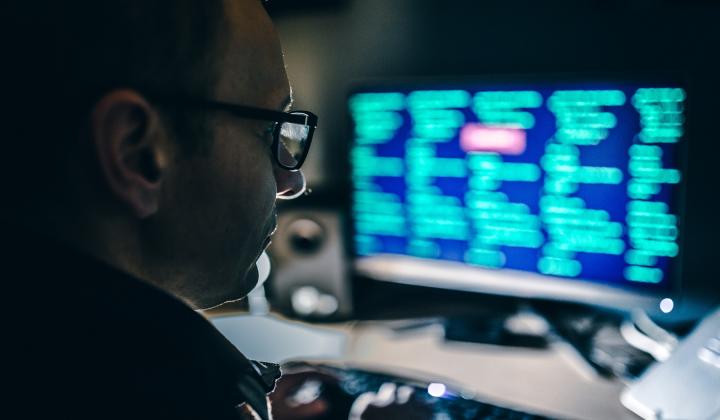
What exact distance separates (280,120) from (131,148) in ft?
0.58

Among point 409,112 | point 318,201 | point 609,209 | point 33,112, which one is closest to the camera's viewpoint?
point 33,112

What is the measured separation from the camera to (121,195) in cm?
51

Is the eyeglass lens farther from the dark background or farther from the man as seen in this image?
the dark background

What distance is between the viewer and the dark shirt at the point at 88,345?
16.9 inches

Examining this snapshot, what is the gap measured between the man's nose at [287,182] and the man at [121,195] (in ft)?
0.39

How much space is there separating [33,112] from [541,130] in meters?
0.83

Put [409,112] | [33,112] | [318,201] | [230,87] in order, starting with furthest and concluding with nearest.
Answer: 1. [318,201]
2. [409,112]
3. [230,87]
4. [33,112]

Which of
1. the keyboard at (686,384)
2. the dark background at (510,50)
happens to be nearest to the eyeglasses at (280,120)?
the dark background at (510,50)

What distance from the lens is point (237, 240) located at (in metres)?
0.65

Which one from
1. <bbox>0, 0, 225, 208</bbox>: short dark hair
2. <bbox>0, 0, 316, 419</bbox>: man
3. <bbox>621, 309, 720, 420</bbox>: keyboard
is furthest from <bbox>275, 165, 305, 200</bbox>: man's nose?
<bbox>621, 309, 720, 420</bbox>: keyboard

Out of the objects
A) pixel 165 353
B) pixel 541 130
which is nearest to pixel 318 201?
pixel 541 130

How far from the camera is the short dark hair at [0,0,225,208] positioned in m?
0.46

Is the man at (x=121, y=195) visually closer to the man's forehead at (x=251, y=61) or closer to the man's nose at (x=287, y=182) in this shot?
the man's forehead at (x=251, y=61)

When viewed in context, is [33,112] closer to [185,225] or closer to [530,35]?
[185,225]
